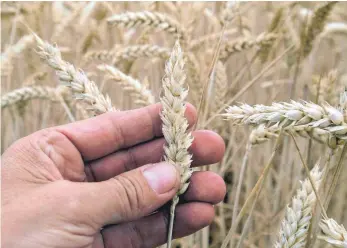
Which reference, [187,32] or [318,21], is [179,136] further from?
[318,21]

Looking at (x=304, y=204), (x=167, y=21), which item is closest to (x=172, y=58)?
(x=304, y=204)

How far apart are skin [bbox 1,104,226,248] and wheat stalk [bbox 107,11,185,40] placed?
0.27 m

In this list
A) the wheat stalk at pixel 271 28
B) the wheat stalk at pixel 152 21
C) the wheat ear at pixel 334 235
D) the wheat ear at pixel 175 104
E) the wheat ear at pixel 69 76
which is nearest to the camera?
the wheat ear at pixel 334 235

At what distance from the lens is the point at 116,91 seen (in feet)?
6.68

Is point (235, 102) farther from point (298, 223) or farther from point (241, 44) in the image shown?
point (298, 223)

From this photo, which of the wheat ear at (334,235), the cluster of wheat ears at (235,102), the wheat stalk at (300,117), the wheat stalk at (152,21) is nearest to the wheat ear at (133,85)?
the cluster of wheat ears at (235,102)

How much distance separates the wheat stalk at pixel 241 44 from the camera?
4.19 feet

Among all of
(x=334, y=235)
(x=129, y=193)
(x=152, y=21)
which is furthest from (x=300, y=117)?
(x=152, y=21)

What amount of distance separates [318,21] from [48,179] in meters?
0.77

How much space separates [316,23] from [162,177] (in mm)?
668

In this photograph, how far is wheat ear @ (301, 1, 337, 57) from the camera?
46.2 inches

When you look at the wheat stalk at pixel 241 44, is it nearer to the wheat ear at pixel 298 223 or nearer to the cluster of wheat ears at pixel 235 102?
the cluster of wheat ears at pixel 235 102

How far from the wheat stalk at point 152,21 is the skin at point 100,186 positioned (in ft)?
0.89

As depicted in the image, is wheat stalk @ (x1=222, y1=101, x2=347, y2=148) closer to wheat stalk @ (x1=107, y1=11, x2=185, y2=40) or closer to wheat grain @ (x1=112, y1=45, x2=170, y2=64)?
wheat stalk @ (x1=107, y1=11, x2=185, y2=40)
